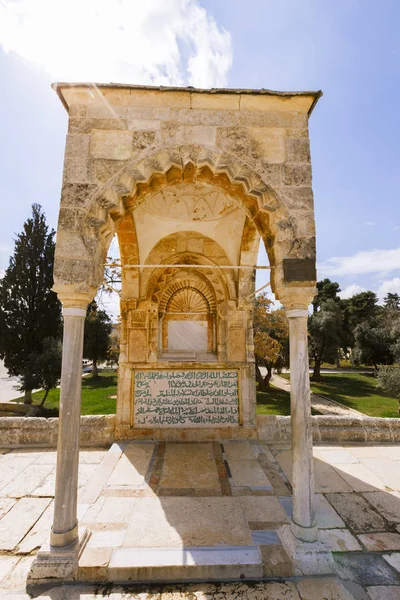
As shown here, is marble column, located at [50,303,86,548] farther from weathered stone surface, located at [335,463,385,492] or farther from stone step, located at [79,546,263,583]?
weathered stone surface, located at [335,463,385,492]

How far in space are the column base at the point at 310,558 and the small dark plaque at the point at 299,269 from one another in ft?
8.61

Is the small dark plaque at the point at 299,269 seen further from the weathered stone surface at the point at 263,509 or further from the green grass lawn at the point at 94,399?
the green grass lawn at the point at 94,399

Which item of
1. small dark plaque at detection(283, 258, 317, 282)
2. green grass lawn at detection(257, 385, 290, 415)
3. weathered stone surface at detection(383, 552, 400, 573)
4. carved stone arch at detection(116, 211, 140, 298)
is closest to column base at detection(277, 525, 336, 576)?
weathered stone surface at detection(383, 552, 400, 573)

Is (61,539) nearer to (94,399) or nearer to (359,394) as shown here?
(94,399)

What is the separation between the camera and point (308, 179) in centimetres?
340

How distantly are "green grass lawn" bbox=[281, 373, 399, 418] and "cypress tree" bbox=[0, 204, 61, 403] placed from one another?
16054 mm

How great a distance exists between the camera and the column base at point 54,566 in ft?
8.83

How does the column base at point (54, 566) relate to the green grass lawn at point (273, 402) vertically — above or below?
above

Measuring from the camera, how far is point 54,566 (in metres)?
2.72

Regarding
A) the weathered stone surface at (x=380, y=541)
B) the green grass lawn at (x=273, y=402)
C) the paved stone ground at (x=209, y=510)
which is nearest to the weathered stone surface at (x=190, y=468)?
the paved stone ground at (x=209, y=510)

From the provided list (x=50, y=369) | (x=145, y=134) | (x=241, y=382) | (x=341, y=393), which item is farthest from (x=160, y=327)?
(x=341, y=393)

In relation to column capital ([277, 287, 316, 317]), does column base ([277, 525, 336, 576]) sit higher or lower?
lower

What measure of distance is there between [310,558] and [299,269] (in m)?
2.80

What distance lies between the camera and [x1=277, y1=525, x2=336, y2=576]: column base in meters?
2.81
